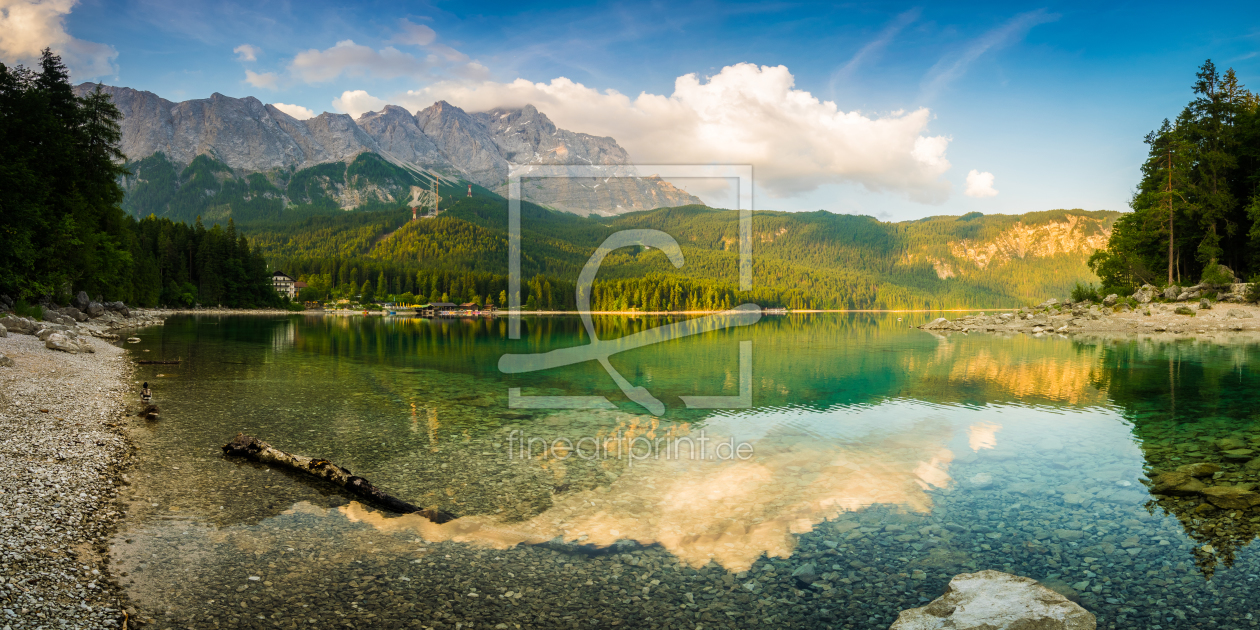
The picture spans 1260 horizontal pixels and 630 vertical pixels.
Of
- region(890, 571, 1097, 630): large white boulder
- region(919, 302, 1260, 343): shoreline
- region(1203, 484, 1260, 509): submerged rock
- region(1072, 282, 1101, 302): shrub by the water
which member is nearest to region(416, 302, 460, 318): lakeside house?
region(919, 302, 1260, 343): shoreline

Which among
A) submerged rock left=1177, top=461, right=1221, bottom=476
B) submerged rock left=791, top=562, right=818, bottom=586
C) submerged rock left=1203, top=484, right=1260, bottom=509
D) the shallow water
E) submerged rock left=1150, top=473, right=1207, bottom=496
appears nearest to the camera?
the shallow water

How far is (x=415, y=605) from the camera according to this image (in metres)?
6.99

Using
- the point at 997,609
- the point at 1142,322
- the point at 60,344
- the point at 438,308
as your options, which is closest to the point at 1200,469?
the point at 997,609

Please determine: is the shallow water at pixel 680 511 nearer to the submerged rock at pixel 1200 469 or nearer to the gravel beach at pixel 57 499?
the submerged rock at pixel 1200 469

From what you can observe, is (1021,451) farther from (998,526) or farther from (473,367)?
(473,367)

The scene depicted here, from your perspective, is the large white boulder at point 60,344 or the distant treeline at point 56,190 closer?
the large white boulder at point 60,344

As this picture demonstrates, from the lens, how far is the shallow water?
7.24 metres

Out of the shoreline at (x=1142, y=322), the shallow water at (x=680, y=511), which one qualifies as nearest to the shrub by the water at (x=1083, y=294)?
the shoreline at (x=1142, y=322)

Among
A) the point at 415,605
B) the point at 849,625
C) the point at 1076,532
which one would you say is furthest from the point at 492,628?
the point at 1076,532

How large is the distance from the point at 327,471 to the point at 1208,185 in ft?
269

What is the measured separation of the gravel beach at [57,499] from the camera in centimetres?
608

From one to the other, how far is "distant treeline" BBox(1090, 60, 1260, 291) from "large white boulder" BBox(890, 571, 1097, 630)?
71.8 meters

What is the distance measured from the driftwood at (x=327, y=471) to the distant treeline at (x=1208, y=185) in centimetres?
7613

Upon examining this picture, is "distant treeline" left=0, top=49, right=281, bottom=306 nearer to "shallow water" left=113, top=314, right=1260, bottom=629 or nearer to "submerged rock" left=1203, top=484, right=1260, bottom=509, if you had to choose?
"shallow water" left=113, top=314, right=1260, bottom=629
